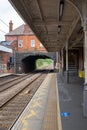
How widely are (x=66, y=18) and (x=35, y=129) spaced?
9501 mm

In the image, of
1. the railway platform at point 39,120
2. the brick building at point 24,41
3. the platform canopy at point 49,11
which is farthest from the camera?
the brick building at point 24,41

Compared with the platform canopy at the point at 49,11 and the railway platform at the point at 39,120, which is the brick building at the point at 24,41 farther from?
the railway platform at the point at 39,120

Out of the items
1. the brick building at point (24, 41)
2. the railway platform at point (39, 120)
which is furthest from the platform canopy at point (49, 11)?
the brick building at point (24, 41)

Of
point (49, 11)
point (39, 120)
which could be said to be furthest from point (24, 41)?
point (39, 120)

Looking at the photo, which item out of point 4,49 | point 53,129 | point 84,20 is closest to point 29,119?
point 53,129

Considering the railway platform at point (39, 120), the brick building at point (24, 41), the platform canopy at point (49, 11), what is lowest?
the railway platform at point (39, 120)

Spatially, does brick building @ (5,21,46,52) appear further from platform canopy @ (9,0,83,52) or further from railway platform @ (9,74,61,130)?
railway platform @ (9,74,61,130)

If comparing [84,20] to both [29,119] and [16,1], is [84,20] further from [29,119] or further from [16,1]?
[29,119]

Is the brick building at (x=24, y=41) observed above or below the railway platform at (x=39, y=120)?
above

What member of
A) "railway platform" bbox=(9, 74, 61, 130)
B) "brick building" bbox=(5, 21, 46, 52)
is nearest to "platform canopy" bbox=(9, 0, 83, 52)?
"railway platform" bbox=(9, 74, 61, 130)

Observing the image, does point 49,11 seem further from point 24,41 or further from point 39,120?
point 24,41

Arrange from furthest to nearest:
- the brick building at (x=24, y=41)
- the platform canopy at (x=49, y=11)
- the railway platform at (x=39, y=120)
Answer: the brick building at (x=24, y=41) < the platform canopy at (x=49, y=11) < the railway platform at (x=39, y=120)

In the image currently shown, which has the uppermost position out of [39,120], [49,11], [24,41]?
[24,41]

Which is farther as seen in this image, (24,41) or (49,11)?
(24,41)
